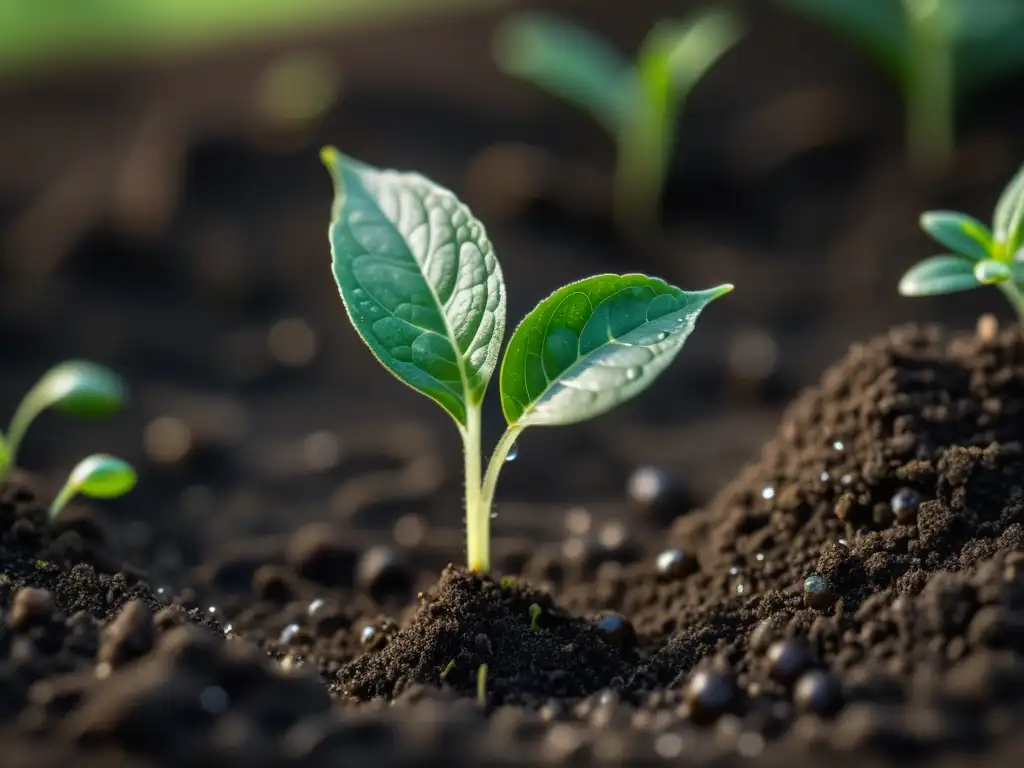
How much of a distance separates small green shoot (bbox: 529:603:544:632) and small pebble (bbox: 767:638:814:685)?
0.96 feet

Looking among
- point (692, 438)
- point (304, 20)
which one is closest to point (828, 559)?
point (692, 438)

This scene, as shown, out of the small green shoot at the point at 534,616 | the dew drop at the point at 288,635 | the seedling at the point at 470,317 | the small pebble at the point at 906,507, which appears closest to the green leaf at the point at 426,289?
the seedling at the point at 470,317

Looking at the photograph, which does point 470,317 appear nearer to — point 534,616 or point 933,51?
point 534,616

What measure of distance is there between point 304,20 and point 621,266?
5.42 feet

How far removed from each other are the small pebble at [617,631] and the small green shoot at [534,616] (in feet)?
0.24

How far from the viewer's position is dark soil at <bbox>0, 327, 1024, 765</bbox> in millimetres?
971

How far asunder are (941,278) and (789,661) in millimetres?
551

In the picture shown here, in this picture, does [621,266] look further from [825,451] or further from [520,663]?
[520,663]

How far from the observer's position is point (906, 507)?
1339mm

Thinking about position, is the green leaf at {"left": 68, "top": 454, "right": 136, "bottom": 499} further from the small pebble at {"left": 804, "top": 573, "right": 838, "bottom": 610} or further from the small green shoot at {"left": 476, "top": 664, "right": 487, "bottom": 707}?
the small pebble at {"left": 804, "top": 573, "right": 838, "bottom": 610}

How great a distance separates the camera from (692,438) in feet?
7.49

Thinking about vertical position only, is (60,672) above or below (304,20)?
below

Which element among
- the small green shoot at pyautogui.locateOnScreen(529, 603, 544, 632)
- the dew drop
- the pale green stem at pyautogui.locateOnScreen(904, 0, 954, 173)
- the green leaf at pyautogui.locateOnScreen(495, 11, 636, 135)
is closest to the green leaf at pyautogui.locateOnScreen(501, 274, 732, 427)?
the small green shoot at pyautogui.locateOnScreen(529, 603, 544, 632)

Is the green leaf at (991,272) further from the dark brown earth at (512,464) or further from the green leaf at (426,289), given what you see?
the green leaf at (426,289)
